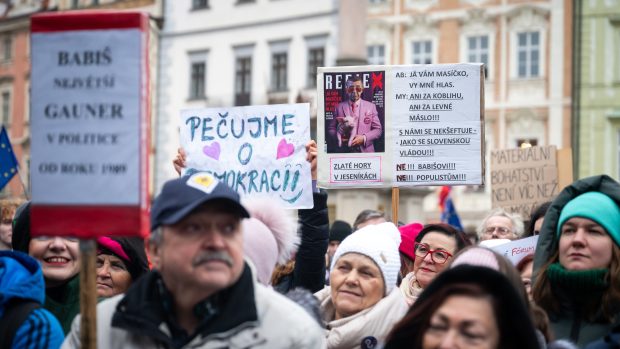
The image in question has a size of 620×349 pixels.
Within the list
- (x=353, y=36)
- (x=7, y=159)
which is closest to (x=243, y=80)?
(x=353, y=36)

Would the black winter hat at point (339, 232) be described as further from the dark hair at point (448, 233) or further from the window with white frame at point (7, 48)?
the window with white frame at point (7, 48)

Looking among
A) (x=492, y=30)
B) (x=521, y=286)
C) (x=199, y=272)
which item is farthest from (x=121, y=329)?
(x=492, y=30)

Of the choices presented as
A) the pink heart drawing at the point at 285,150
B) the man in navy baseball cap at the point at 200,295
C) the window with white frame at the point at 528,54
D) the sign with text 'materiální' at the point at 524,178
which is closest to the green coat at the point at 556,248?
the man in navy baseball cap at the point at 200,295

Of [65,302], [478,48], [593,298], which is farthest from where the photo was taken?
[478,48]

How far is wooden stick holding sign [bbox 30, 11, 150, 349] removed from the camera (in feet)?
11.8

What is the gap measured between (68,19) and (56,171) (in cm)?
53

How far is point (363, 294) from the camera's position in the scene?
5078 mm

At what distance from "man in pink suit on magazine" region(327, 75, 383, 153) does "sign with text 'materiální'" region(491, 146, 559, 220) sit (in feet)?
10.7

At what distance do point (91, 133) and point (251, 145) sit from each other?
3.16m

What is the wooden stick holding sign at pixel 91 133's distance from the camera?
11.8 feet

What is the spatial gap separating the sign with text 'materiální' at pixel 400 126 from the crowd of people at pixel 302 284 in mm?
893

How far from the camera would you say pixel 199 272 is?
11.7ft

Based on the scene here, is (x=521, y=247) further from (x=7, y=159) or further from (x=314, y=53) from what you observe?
(x=314, y=53)

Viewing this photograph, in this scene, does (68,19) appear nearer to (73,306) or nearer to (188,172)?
(73,306)
